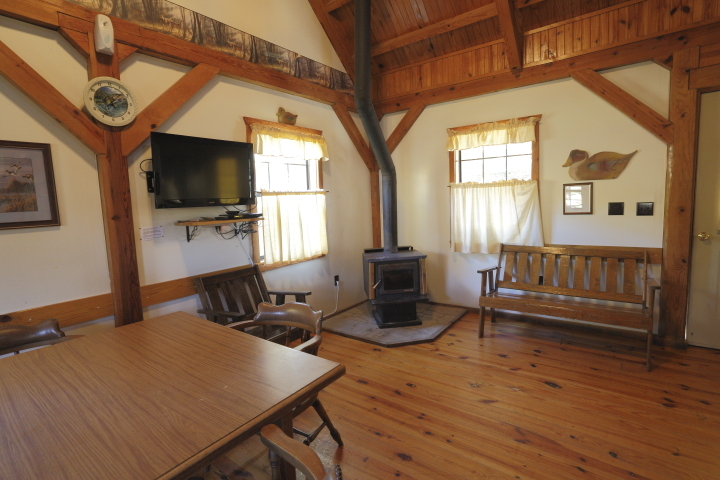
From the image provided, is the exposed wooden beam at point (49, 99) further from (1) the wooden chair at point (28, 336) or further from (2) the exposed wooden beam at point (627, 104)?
(2) the exposed wooden beam at point (627, 104)

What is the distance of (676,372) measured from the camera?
102 inches

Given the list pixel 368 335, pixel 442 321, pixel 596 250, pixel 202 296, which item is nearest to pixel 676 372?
pixel 596 250

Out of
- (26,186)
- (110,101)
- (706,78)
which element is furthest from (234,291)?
(706,78)

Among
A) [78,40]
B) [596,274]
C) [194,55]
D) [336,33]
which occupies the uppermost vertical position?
[336,33]

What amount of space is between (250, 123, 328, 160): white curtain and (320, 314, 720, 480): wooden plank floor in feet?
6.42

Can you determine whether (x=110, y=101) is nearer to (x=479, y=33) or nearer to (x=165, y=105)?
(x=165, y=105)

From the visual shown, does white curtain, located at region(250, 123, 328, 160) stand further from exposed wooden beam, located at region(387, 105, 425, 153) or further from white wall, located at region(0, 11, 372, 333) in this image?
exposed wooden beam, located at region(387, 105, 425, 153)

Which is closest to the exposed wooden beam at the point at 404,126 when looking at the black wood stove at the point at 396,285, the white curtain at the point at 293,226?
the white curtain at the point at 293,226

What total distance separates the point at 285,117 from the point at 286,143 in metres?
0.26

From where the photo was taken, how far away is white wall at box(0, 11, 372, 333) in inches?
79.4

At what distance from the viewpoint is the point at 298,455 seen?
91 cm

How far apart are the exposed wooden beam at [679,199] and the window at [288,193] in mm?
3177

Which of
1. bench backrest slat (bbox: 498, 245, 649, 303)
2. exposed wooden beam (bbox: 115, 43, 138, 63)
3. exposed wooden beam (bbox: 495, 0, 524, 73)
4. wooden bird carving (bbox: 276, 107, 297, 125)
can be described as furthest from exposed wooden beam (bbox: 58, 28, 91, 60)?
bench backrest slat (bbox: 498, 245, 649, 303)

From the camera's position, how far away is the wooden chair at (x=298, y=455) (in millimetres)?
847
